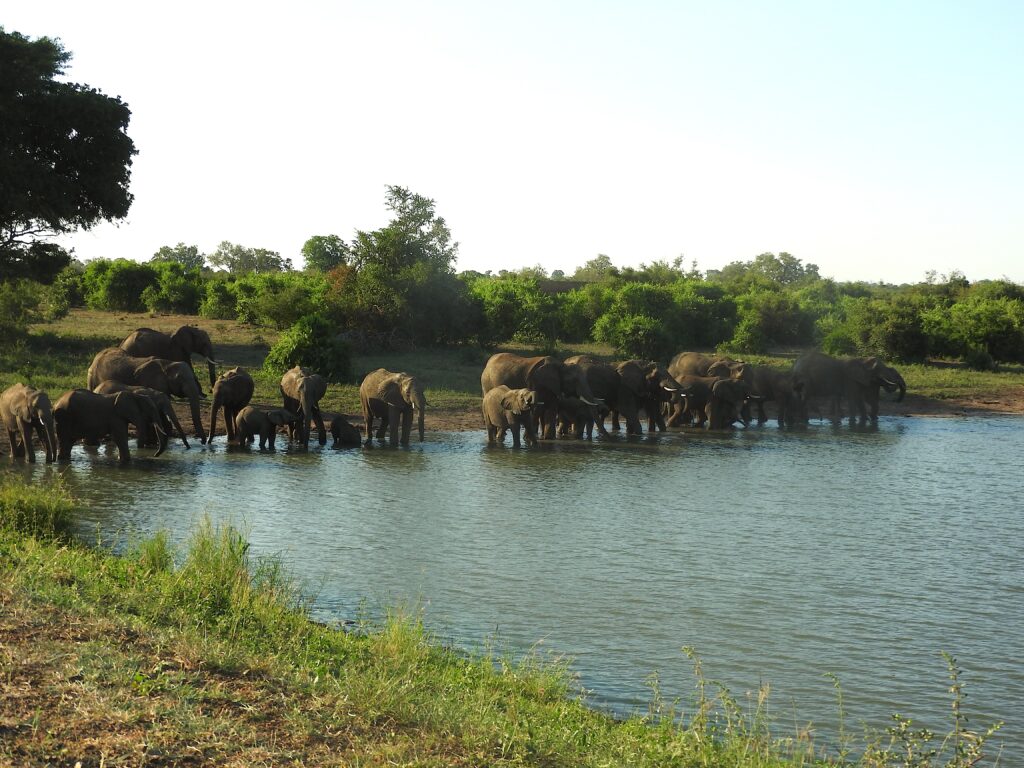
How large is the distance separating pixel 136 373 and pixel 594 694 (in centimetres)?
1513

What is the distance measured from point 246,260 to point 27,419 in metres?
88.7

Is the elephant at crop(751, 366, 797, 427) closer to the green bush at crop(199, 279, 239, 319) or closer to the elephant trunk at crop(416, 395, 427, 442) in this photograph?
the elephant trunk at crop(416, 395, 427, 442)

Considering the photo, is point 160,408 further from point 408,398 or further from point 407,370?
point 407,370

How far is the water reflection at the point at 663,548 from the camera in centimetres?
909

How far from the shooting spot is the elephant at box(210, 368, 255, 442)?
2047 cm

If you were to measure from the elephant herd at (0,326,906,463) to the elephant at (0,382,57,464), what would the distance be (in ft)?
0.07

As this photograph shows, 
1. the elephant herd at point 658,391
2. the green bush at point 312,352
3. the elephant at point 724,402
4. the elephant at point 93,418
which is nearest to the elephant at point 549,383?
the elephant herd at point 658,391

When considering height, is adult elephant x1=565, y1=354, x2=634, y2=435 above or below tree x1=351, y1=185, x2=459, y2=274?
below

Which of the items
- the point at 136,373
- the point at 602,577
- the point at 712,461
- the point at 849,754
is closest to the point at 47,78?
the point at 136,373

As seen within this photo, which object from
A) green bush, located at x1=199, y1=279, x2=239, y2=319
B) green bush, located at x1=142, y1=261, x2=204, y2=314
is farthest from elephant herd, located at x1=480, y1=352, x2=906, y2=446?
green bush, located at x1=142, y1=261, x2=204, y2=314

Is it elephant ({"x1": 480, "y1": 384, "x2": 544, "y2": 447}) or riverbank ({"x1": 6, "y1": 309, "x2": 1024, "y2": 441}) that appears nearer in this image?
elephant ({"x1": 480, "y1": 384, "x2": 544, "y2": 447})

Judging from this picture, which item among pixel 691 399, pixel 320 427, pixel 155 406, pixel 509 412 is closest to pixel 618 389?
pixel 691 399

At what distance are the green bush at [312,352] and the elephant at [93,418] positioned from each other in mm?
7293

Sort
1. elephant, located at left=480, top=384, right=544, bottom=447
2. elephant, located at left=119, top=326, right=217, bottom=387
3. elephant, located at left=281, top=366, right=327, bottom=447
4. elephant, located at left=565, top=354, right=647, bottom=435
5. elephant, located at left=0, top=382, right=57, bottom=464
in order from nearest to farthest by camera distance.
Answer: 1. elephant, located at left=0, top=382, right=57, bottom=464
2. elephant, located at left=281, top=366, right=327, bottom=447
3. elephant, located at left=480, top=384, right=544, bottom=447
4. elephant, located at left=119, top=326, right=217, bottom=387
5. elephant, located at left=565, top=354, right=647, bottom=435
